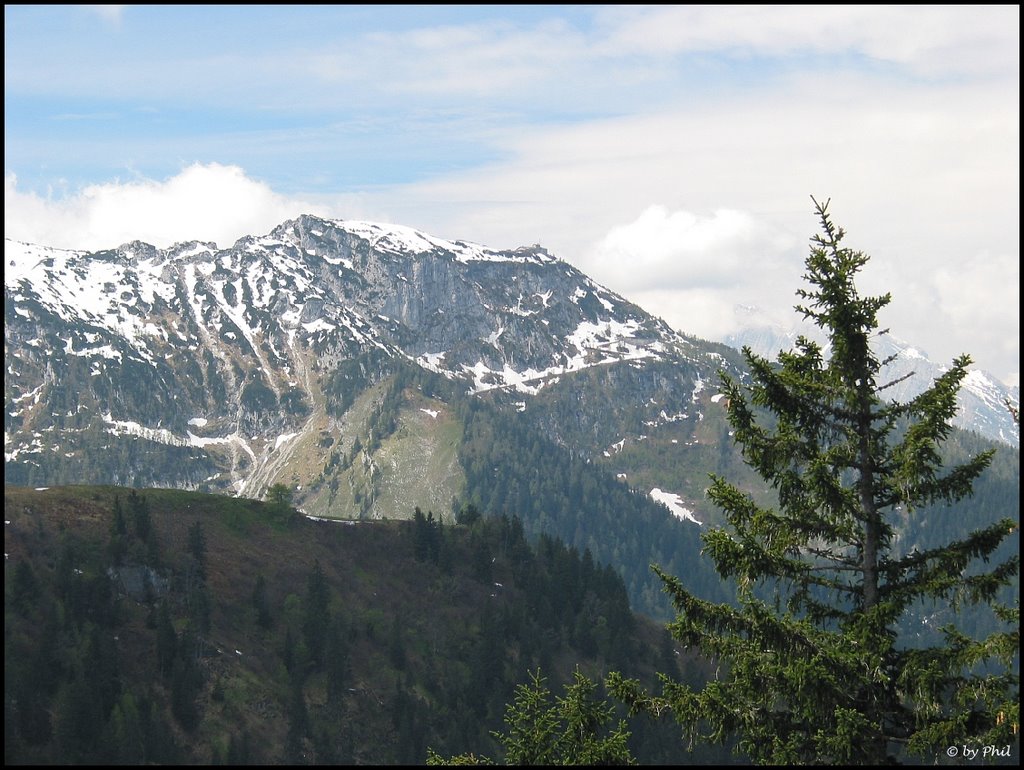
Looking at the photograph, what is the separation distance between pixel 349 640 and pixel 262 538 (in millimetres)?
27778

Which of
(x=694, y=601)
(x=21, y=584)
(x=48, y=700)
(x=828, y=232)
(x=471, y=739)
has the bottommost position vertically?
(x=471, y=739)

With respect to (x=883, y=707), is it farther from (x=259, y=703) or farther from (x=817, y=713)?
(x=259, y=703)

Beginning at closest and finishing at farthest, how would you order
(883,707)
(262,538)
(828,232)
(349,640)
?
1. (883,707)
2. (828,232)
3. (349,640)
4. (262,538)

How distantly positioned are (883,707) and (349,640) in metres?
132

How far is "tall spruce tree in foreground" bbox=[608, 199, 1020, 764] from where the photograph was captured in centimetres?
1941

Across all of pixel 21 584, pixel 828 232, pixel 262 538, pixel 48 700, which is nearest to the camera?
pixel 828 232

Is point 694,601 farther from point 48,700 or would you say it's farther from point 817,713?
point 48,700

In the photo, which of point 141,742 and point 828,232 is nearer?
point 828,232

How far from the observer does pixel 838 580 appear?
21172 millimetres

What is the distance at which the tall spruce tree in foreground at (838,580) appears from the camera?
19.4 metres

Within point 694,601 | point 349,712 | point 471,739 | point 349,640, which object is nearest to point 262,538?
point 349,640

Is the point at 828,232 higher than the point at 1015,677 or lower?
higher

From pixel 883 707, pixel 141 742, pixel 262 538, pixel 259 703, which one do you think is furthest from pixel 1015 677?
pixel 262 538

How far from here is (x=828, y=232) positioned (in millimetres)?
21953
